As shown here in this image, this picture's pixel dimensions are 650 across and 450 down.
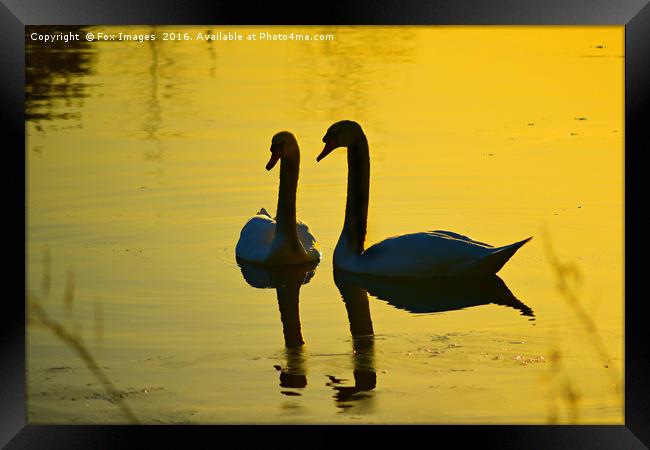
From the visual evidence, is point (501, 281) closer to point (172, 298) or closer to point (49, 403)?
point (172, 298)

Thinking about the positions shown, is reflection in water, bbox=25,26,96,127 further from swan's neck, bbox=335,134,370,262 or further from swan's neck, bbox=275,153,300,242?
swan's neck, bbox=335,134,370,262

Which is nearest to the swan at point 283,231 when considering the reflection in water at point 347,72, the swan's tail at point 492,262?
the swan's tail at point 492,262

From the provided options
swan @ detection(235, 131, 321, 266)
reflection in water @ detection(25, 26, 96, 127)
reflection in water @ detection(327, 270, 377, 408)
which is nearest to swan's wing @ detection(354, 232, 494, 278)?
reflection in water @ detection(327, 270, 377, 408)

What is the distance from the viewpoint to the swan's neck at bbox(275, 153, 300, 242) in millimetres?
9867

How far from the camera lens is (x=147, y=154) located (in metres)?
11.1

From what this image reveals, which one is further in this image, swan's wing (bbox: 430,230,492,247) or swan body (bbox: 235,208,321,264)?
swan body (bbox: 235,208,321,264)

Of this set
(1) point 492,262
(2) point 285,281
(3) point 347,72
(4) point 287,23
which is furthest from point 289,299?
(3) point 347,72

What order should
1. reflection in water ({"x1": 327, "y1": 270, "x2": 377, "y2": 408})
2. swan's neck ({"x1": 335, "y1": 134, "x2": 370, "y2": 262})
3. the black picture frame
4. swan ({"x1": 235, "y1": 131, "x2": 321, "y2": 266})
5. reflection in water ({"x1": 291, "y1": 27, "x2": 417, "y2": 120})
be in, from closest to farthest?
the black picture frame, reflection in water ({"x1": 327, "y1": 270, "x2": 377, "y2": 408}), swan ({"x1": 235, "y1": 131, "x2": 321, "y2": 266}), swan's neck ({"x1": 335, "y1": 134, "x2": 370, "y2": 262}), reflection in water ({"x1": 291, "y1": 27, "x2": 417, "y2": 120})

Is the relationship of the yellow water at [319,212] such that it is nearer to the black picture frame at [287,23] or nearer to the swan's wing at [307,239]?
the swan's wing at [307,239]

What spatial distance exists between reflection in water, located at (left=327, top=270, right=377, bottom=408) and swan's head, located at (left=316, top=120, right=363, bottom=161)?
0.79 metres

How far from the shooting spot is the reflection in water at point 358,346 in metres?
7.30

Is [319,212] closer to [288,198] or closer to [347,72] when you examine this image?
[288,198]

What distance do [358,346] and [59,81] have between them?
14.3 feet

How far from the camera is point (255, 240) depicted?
1000 centimetres
